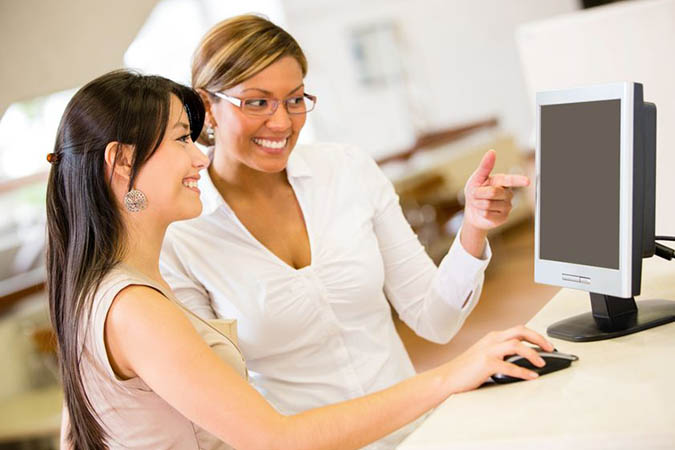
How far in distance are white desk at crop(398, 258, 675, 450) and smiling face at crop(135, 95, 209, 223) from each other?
62cm

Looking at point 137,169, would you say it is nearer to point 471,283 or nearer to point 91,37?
point 471,283

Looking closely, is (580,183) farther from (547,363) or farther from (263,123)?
(263,123)

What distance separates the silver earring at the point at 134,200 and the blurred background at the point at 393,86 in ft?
1.18

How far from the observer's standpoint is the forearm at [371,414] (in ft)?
4.85

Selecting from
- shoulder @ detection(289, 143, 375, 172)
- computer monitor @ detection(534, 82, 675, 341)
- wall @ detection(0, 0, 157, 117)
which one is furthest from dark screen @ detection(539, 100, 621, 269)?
wall @ detection(0, 0, 157, 117)

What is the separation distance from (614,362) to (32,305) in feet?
13.2

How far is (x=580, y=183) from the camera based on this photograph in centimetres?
163

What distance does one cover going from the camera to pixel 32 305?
15.8ft

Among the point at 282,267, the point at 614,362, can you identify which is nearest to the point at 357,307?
the point at 282,267

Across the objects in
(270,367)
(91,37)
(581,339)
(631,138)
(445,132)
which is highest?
(91,37)

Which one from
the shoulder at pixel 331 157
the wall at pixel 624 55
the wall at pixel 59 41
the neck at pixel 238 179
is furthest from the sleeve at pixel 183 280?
the wall at pixel 624 55

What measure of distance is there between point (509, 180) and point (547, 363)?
36cm

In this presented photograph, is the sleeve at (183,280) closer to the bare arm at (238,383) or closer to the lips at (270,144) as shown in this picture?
the lips at (270,144)

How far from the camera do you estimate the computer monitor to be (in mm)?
1517
